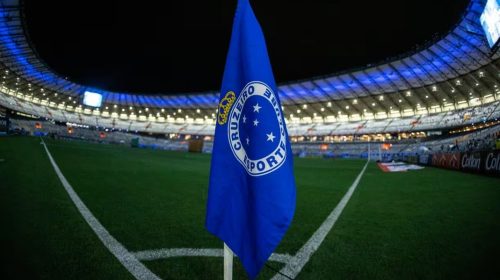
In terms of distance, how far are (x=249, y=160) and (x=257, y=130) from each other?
0.58 feet

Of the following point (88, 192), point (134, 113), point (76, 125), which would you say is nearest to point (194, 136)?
point (134, 113)

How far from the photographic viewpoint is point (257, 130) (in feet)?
4.79

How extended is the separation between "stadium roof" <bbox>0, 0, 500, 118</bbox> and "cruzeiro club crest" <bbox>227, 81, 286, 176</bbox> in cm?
2650

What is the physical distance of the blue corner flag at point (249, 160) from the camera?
4.47 feet

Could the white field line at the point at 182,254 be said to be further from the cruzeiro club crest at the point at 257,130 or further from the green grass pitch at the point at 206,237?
the cruzeiro club crest at the point at 257,130

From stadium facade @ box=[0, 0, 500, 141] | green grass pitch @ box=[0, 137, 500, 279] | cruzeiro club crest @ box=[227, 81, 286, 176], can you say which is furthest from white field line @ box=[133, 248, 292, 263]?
stadium facade @ box=[0, 0, 500, 141]

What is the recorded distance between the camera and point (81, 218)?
296 cm

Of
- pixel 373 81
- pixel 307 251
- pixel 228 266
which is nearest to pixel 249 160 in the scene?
pixel 228 266

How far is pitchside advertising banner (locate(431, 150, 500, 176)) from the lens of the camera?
9.61 m

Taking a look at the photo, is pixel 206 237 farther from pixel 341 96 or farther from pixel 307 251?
pixel 341 96

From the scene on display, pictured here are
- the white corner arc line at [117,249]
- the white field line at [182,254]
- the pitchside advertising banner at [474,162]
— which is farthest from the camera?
the pitchside advertising banner at [474,162]

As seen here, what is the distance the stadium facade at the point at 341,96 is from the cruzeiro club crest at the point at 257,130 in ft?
88.4

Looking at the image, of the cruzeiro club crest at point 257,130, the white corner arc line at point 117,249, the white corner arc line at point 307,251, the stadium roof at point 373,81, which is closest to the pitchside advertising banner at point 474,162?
the white corner arc line at point 307,251

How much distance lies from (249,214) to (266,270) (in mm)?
734
